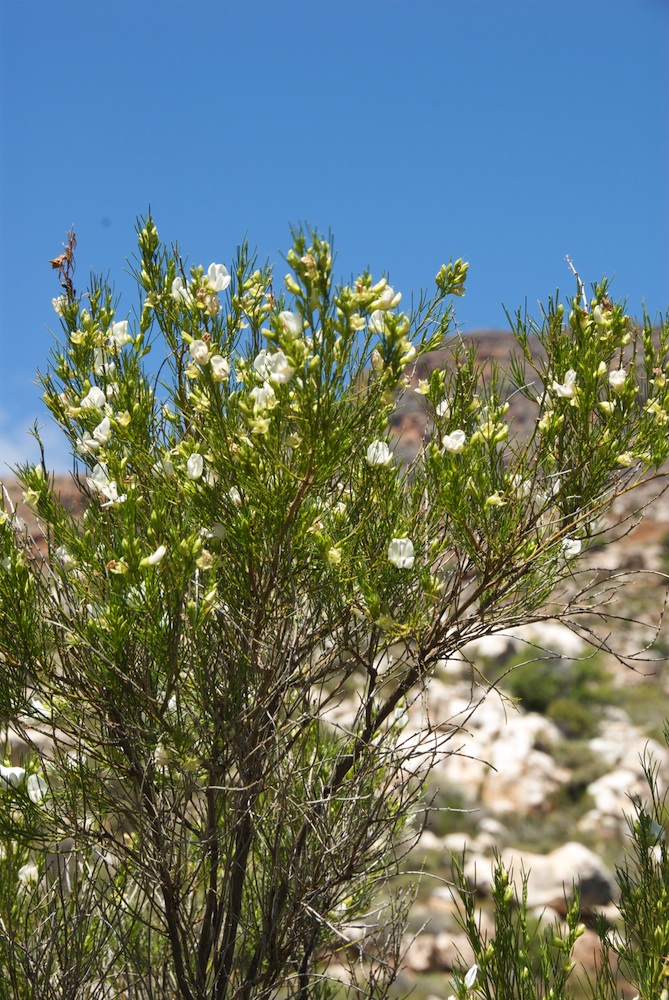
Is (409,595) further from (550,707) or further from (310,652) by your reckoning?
(550,707)

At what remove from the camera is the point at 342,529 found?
2107mm

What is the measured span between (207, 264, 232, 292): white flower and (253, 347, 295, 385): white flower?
268mm

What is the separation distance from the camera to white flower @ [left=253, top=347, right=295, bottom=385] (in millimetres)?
1827

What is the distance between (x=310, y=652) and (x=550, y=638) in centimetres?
2101

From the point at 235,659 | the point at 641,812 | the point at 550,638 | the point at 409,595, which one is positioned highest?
the point at 550,638

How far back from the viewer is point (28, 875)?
9.04ft

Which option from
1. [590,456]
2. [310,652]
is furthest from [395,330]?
[310,652]

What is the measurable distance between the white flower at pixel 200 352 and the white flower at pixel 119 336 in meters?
0.40

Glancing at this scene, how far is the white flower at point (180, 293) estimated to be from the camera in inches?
90.4

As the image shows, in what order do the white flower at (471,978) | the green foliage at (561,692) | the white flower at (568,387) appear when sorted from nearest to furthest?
the white flower at (568,387) → the white flower at (471,978) → the green foliage at (561,692)

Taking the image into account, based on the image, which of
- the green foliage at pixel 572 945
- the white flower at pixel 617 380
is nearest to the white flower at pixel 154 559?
the white flower at pixel 617 380

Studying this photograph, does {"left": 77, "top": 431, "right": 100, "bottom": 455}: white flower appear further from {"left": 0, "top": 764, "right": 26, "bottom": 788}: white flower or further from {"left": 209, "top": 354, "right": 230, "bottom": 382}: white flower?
{"left": 0, "top": 764, "right": 26, "bottom": 788}: white flower

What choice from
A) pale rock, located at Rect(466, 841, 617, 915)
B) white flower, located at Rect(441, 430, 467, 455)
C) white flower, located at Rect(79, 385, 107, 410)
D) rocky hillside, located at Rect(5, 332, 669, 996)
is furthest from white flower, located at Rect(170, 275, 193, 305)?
pale rock, located at Rect(466, 841, 617, 915)

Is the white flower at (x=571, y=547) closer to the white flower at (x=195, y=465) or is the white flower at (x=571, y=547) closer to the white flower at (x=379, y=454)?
the white flower at (x=379, y=454)
